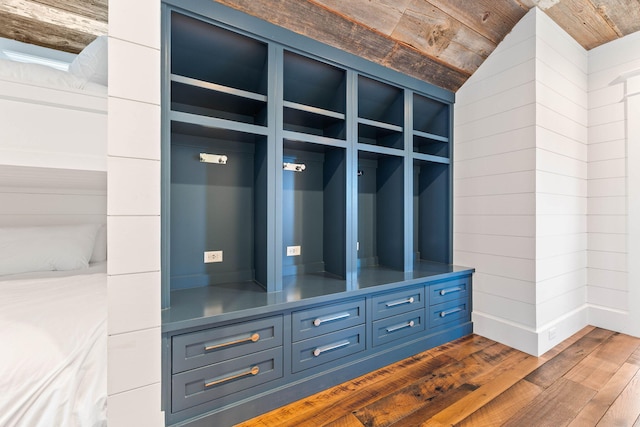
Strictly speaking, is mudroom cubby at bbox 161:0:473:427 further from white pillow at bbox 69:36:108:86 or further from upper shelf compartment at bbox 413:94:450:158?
white pillow at bbox 69:36:108:86

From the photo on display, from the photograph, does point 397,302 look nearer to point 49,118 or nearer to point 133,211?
point 133,211

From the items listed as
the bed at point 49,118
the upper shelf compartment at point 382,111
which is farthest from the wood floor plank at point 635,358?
the bed at point 49,118

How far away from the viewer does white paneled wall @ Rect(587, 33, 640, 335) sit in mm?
2592

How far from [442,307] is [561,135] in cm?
182

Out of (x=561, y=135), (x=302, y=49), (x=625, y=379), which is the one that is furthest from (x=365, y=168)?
(x=625, y=379)

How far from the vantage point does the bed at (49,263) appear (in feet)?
3.13

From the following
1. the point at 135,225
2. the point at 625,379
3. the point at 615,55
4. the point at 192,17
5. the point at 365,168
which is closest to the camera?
the point at 135,225

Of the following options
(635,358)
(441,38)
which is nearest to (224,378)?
(441,38)

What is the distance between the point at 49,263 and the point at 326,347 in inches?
76.3

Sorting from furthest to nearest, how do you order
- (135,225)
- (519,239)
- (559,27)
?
1. (559,27)
2. (519,239)
3. (135,225)

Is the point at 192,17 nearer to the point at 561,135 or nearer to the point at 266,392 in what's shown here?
the point at 266,392

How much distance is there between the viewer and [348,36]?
2.06 metres

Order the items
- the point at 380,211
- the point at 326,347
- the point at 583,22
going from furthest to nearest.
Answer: the point at 380,211 → the point at 583,22 → the point at 326,347

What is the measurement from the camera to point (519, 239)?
2.36 m
